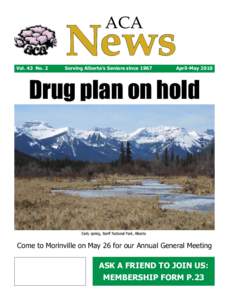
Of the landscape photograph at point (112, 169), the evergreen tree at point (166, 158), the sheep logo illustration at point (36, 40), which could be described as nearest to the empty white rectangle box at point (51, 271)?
the landscape photograph at point (112, 169)

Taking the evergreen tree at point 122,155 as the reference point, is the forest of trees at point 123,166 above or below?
below

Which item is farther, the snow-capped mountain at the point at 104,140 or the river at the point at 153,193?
the river at the point at 153,193

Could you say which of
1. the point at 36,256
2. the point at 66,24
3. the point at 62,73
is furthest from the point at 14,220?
the point at 66,24

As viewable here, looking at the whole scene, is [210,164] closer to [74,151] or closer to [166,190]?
[166,190]

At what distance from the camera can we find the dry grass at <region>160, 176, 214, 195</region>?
11547 mm

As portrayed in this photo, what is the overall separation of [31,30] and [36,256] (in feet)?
11.1

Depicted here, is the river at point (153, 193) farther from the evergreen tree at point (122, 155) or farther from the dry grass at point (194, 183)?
the evergreen tree at point (122, 155)

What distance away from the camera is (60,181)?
12.0 meters

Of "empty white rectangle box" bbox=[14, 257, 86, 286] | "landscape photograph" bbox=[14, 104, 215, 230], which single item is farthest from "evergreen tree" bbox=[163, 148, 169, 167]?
"empty white rectangle box" bbox=[14, 257, 86, 286]

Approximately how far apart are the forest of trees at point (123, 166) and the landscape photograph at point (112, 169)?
0.05ft

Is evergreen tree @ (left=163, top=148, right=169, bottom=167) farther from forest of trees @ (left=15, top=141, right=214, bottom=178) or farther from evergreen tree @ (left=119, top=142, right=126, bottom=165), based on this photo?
evergreen tree @ (left=119, top=142, right=126, bottom=165)

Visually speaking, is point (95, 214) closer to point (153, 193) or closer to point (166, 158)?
point (153, 193)

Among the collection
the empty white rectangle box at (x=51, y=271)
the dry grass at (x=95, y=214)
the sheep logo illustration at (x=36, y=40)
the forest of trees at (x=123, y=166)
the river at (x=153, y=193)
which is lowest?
the empty white rectangle box at (x=51, y=271)

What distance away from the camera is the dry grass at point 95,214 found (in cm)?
1141
